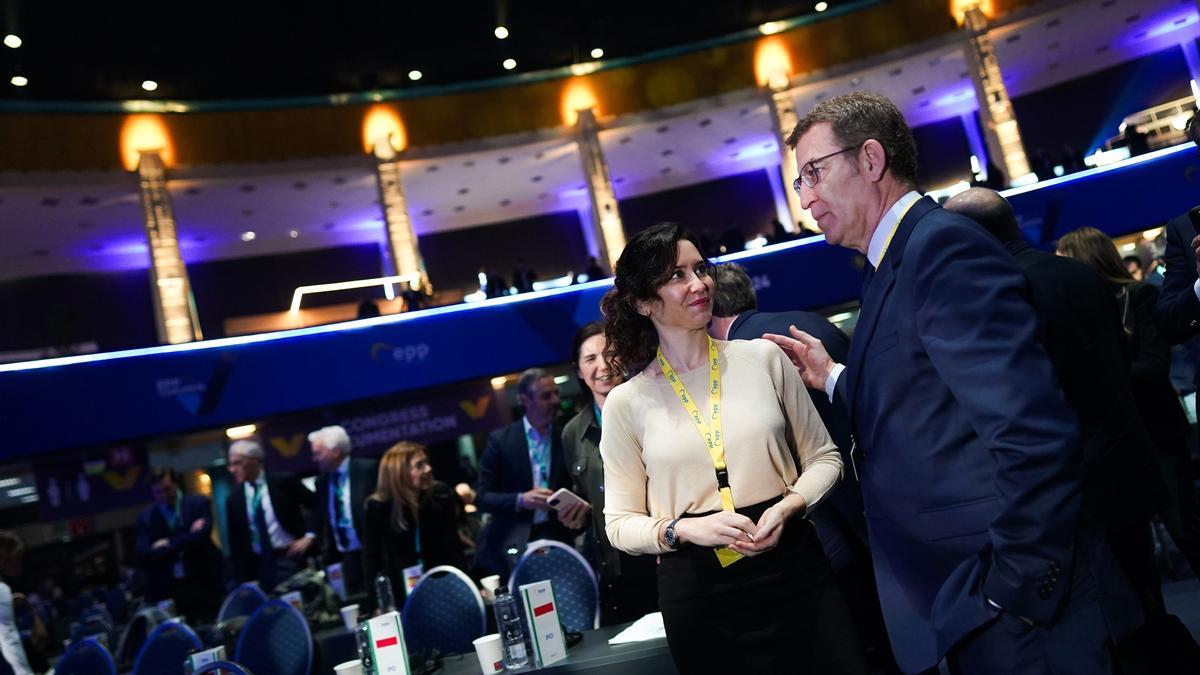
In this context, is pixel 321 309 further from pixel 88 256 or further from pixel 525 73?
pixel 525 73

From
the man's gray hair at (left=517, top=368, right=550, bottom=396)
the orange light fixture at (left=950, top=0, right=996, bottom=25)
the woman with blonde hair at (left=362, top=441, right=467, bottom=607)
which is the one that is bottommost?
the woman with blonde hair at (left=362, top=441, right=467, bottom=607)

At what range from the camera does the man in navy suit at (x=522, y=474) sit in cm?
452

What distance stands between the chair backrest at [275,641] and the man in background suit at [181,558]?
297 centimetres

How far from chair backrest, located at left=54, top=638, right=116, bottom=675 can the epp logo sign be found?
6.49 m

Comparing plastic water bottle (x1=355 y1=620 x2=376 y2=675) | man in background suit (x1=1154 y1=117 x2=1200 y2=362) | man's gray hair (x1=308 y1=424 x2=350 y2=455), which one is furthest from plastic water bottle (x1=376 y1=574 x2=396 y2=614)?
man in background suit (x1=1154 y1=117 x2=1200 y2=362)

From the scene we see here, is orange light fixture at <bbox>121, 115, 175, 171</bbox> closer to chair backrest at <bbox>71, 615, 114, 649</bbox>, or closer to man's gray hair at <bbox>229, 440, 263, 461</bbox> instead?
man's gray hair at <bbox>229, 440, 263, 461</bbox>

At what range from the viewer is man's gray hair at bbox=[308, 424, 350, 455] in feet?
19.1

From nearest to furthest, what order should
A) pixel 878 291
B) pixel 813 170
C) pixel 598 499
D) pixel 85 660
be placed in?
pixel 878 291 → pixel 813 170 → pixel 598 499 → pixel 85 660

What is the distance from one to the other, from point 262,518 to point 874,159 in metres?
5.80

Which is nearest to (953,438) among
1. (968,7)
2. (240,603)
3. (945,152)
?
(240,603)

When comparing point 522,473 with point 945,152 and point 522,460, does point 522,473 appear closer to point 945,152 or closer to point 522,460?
point 522,460

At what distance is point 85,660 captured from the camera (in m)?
3.98

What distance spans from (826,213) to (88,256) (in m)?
16.0

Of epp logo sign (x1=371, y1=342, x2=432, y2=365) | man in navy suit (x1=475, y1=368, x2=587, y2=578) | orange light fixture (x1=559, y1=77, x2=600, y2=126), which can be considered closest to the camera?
man in navy suit (x1=475, y1=368, x2=587, y2=578)
